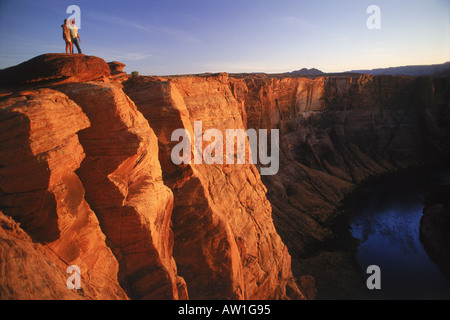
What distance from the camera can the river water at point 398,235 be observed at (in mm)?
18234

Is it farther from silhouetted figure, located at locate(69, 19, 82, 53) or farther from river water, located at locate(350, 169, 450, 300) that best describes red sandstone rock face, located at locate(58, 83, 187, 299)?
river water, located at locate(350, 169, 450, 300)

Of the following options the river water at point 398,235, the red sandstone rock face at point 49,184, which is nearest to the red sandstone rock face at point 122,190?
the red sandstone rock face at point 49,184

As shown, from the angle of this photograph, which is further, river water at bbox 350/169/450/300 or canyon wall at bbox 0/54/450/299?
river water at bbox 350/169/450/300

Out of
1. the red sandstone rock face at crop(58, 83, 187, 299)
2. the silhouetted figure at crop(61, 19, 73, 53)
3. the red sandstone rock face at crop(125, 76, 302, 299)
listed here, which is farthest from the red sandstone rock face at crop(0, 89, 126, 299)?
the silhouetted figure at crop(61, 19, 73, 53)

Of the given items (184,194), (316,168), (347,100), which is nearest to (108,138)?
(184,194)

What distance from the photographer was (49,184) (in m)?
5.30

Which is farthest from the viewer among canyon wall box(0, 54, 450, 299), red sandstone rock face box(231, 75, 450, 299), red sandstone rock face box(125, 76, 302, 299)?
red sandstone rock face box(231, 75, 450, 299)

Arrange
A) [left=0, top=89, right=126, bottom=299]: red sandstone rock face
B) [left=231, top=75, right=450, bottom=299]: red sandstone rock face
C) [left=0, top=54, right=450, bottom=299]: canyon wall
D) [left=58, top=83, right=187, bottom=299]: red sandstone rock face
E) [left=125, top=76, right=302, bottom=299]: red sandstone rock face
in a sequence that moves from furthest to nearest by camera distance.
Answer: [left=231, top=75, right=450, bottom=299]: red sandstone rock face < [left=125, top=76, right=302, bottom=299]: red sandstone rock face < [left=58, top=83, right=187, bottom=299]: red sandstone rock face < [left=0, top=54, right=450, bottom=299]: canyon wall < [left=0, top=89, right=126, bottom=299]: red sandstone rock face

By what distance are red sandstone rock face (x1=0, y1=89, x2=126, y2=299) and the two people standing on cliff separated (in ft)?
15.4

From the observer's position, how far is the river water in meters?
18.2

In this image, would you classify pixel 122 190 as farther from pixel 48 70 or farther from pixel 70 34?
pixel 70 34

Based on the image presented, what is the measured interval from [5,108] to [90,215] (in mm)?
3101

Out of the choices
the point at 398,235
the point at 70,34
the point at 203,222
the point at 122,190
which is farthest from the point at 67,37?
the point at 398,235

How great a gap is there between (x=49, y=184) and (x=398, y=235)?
3091 centimetres
